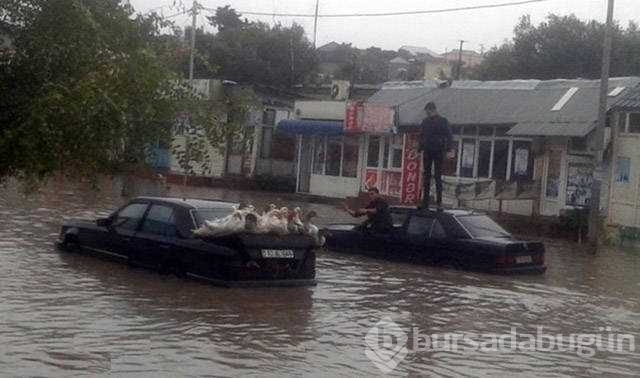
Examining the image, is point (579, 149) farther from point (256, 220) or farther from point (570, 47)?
point (570, 47)

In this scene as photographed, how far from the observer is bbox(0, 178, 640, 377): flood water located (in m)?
10.1

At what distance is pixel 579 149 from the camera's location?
105 ft

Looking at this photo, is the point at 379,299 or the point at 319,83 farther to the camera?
the point at 319,83

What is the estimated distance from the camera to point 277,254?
14.7 metres

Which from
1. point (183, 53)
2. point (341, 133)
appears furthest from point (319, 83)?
point (183, 53)

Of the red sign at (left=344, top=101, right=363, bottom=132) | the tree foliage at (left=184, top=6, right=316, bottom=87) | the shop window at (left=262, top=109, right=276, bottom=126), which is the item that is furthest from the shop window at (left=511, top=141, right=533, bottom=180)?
the tree foliage at (left=184, top=6, right=316, bottom=87)

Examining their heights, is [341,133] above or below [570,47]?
below

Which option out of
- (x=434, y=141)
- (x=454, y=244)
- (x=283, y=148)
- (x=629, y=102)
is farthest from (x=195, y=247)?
(x=283, y=148)

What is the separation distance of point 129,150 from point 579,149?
80.5ft

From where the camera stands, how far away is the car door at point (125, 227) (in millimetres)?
16078

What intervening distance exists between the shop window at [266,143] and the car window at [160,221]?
102 ft

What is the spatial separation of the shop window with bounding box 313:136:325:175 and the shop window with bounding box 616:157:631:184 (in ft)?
47.0

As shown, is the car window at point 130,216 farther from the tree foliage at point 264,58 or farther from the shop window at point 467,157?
the tree foliage at point 264,58

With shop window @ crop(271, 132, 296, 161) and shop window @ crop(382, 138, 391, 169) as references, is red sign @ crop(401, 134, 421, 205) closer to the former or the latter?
shop window @ crop(382, 138, 391, 169)
